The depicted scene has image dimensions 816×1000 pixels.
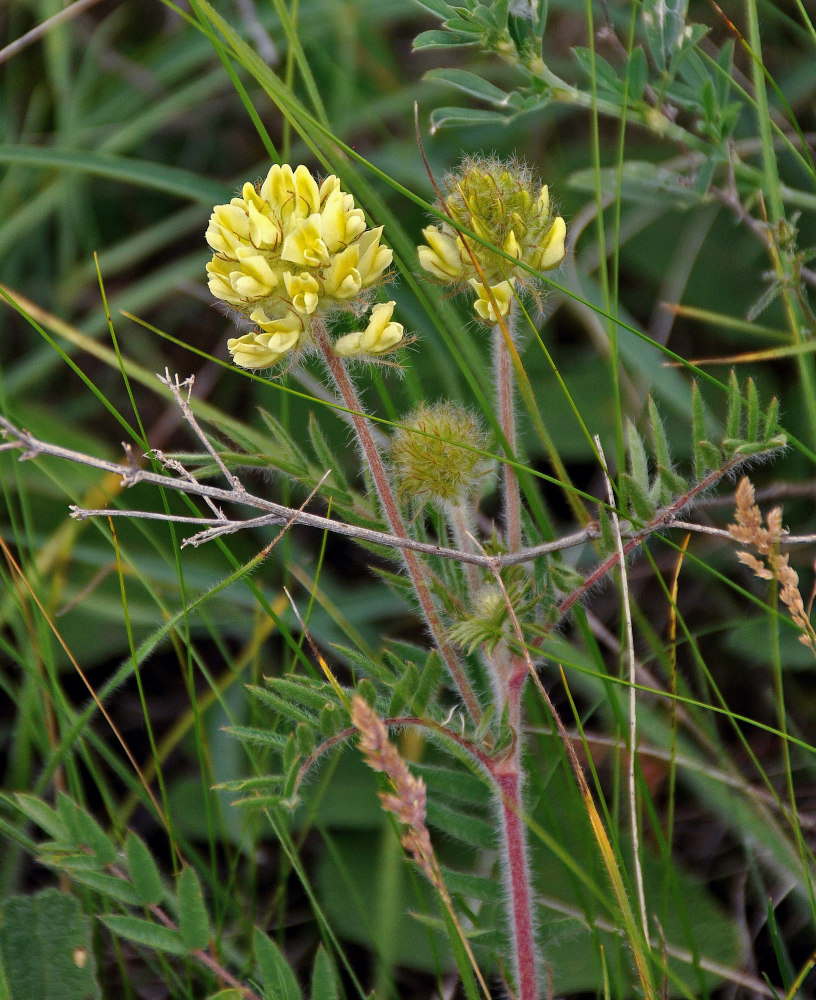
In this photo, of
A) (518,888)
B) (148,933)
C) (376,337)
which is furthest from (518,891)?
(376,337)

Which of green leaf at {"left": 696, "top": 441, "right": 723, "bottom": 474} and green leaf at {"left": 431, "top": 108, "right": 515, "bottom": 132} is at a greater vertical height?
green leaf at {"left": 431, "top": 108, "right": 515, "bottom": 132}

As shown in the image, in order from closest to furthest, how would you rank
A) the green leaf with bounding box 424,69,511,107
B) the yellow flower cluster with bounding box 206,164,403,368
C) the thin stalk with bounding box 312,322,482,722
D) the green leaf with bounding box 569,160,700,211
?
the yellow flower cluster with bounding box 206,164,403,368
the thin stalk with bounding box 312,322,482,722
the green leaf with bounding box 424,69,511,107
the green leaf with bounding box 569,160,700,211

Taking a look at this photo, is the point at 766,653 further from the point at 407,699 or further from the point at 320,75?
the point at 320,75

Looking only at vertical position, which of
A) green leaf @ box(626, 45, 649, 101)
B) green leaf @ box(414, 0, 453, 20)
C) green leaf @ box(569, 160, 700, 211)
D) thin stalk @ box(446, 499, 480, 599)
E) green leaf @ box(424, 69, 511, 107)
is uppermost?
green leaf @ box(414, 0, 453, 20)

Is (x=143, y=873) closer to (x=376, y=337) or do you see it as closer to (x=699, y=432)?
(x=376, y=337)

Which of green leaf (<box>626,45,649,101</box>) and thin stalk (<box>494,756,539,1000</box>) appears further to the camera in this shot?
green leaf (<box>626,45,649,101</box>)

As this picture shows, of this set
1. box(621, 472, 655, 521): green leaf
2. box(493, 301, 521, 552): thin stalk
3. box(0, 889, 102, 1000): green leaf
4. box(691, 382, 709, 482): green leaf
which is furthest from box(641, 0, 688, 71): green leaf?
box(0, 889, 102, 1000): green leaf

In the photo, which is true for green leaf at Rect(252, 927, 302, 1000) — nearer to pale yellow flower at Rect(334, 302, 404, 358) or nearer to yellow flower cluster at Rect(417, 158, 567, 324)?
pale yellow flower at Rect(334, 302, 404, 358)
